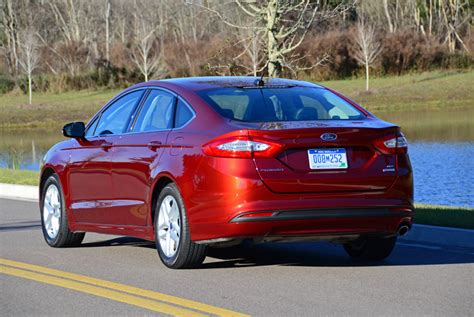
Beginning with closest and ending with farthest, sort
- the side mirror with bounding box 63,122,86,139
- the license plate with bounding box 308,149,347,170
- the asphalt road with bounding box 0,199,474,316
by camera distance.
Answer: the asphalt road with bounding box 0,199,474,316 < the license plate with bounding box 308,149,347,170 < the side mirror with bounding box 63,122,86,139

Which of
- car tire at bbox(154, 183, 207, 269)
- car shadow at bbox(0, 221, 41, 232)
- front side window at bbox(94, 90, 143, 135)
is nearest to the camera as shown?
car tire at bbox(154, 183, 207, 269)

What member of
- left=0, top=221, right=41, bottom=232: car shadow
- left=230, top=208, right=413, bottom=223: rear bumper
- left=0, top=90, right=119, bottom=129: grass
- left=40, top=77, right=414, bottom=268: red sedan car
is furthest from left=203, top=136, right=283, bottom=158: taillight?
left=0, top=90, right=119, bottom=129: grass

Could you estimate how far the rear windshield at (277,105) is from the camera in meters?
9.36

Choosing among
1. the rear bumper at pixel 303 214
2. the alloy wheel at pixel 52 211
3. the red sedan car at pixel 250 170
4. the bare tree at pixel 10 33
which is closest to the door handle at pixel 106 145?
the red sedan car at pixel 250 170

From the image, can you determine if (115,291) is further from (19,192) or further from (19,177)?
(19,177)

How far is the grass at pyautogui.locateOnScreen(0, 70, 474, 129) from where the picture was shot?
60.3 m

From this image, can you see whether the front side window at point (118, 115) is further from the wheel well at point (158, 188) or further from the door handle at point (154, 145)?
the wheel well at point (158, 188)

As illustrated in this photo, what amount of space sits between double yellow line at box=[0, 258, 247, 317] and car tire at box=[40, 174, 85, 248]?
3.65 feet

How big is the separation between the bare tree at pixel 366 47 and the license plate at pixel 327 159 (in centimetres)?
6188

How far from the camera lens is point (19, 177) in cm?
2098

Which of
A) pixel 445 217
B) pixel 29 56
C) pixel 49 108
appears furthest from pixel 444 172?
pixel 29 56

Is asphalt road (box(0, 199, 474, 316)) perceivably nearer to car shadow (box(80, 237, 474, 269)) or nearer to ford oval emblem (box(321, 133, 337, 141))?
car shadow (box(80, 237, 474, 269))

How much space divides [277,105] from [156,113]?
3.81ft

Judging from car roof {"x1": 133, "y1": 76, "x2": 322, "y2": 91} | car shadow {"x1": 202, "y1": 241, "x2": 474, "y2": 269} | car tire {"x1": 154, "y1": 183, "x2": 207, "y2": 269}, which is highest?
car roof {"x1": 133, "y1": 76, "x2": 322, "y2": 91}
